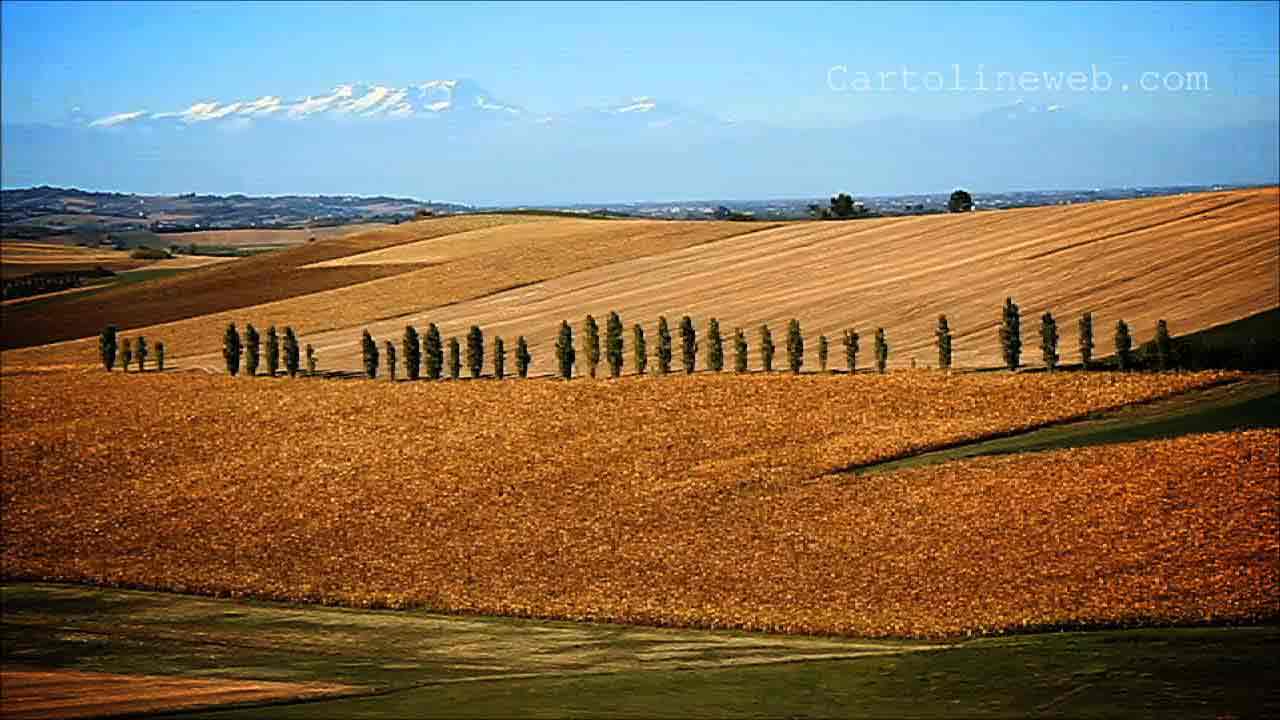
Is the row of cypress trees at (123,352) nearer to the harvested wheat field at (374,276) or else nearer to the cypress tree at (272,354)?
the harvested wheat field at (374,276)

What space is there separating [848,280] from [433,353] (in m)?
20.9

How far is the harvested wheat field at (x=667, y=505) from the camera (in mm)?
25391

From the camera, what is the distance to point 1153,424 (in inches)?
1436

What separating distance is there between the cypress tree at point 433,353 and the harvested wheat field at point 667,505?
532 cm

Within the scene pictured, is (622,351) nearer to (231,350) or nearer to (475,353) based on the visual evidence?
(475,353)

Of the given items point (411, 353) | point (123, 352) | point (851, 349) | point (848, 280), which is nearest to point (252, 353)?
point (123, 352)

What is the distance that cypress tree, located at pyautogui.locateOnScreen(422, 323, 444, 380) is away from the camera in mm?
53394

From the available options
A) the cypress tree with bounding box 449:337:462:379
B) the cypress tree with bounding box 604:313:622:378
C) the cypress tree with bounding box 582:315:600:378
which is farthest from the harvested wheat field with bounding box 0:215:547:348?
the cypress tree with bounding box 604:313:622:378

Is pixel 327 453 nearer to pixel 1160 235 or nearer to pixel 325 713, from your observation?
pixel 325 713

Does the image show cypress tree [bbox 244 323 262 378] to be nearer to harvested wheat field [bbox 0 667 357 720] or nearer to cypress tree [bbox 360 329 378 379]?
cypress tree [bbox 360 329 378 379]

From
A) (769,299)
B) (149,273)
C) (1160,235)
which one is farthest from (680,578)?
(149,273)

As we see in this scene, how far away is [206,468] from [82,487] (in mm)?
3274

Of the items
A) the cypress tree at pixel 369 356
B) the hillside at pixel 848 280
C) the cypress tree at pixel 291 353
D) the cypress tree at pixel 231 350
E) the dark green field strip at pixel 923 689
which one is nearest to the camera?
the dark green field strip at pixel 923 689

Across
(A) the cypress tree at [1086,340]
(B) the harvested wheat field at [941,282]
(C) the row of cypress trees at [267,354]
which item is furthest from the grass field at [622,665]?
(C) the row of cypress trees at [267,354]
